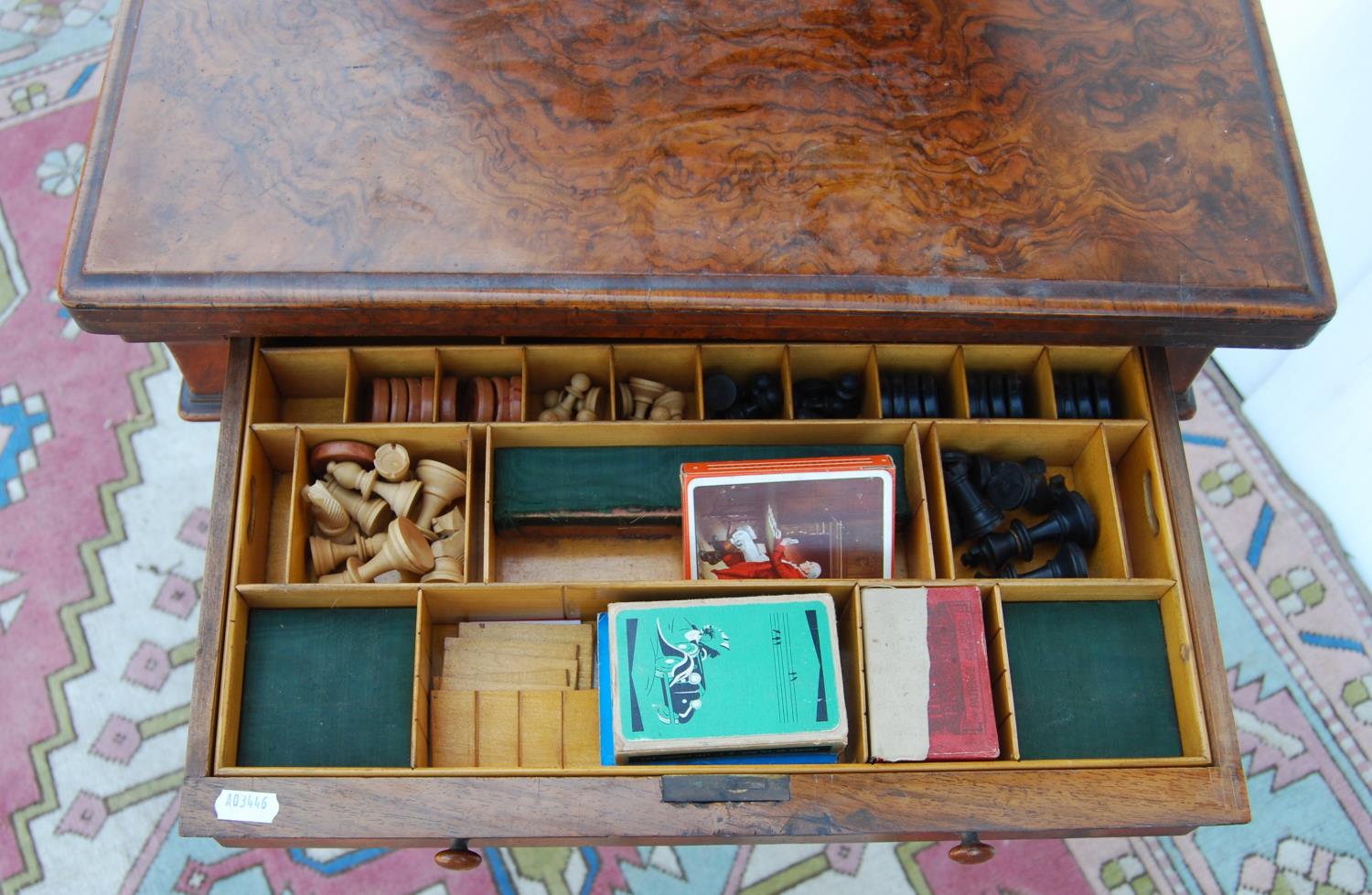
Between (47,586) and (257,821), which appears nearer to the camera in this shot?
(257,821)

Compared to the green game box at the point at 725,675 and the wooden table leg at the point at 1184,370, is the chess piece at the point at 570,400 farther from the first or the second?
the wooden table leg at the point at 1184,370

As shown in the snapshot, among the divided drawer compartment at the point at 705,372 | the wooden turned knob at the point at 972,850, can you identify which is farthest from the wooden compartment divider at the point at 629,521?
the wooden turned knob at the point at 972,850

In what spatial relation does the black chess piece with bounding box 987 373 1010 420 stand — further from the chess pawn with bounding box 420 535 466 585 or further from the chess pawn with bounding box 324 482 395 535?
the chess pawn with bounding box 324 482 395 535

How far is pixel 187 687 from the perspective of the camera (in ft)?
8.35

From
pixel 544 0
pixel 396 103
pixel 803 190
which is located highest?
pixel 544 0

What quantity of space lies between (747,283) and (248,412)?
806mm

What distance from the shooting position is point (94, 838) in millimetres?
2416

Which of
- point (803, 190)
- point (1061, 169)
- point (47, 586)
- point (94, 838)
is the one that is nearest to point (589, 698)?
point (803, 190)

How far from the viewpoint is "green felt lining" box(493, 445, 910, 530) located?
73.0 inches

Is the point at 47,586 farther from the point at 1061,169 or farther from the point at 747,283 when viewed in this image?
the point at 1061,169

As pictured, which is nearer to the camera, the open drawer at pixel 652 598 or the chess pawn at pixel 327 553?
the open drawer at pixel 652 598

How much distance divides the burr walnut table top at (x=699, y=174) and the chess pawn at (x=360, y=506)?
0.86 ft

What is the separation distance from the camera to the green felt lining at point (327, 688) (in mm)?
1693

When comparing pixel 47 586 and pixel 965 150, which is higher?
pixel 965 150
